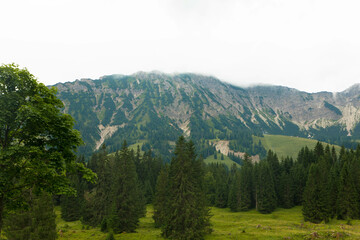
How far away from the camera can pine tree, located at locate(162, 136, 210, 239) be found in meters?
42.9

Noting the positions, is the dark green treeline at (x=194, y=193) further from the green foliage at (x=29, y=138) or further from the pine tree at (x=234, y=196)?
the green foliage at (x=29, y=138)

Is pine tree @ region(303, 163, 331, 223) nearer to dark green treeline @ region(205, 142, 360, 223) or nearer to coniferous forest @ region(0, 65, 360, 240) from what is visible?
dark green treeline @ region(205, 142, 360, 223)

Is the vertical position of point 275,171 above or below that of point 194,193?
below

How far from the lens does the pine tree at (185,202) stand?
141 ft

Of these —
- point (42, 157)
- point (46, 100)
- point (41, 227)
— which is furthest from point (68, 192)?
point (41, 227)

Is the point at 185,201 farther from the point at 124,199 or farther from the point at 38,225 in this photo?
the point at 38,225

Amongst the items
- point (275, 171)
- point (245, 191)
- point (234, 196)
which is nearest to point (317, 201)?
point (245, 191)

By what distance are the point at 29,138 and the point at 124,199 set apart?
41.9 m

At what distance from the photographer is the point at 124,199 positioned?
54312 mm

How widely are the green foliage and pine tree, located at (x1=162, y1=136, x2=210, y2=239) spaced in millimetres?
29208

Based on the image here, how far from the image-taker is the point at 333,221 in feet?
211

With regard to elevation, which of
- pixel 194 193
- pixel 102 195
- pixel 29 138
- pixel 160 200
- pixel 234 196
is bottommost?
pixel 234 196

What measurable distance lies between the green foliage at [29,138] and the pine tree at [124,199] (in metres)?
38.8

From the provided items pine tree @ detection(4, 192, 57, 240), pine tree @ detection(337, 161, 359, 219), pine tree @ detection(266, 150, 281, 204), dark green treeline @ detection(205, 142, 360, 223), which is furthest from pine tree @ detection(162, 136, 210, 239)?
pine tree @ detection(266, 150, 281, 204)
